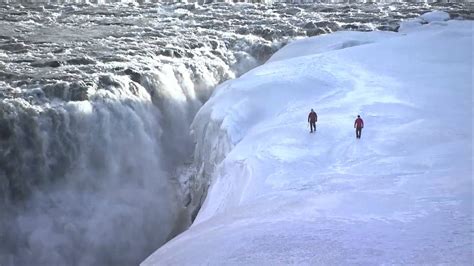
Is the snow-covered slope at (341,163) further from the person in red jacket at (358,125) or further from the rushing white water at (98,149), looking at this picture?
the rushing white water at (98,149)

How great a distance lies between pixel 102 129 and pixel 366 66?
8.07 meters

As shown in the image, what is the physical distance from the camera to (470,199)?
7.13 metres

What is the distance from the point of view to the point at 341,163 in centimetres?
990

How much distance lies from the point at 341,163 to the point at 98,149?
801 cm

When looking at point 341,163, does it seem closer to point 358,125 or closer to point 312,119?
point 358,125

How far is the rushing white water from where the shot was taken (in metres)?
13.6

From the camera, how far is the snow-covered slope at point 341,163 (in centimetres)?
621

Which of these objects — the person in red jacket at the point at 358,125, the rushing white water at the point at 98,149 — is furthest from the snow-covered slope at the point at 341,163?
the rushing white water at the point at 98,149

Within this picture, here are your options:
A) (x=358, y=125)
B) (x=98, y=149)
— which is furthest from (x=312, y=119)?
(x=98, y=149)

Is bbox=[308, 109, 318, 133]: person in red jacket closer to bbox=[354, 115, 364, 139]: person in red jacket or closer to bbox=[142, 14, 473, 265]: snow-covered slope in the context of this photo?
bbox=[142, 14, 473, 265]: snow-covered slope

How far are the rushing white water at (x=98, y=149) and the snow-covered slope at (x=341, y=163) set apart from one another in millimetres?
2359

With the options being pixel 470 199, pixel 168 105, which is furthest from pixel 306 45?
pixel 470 199

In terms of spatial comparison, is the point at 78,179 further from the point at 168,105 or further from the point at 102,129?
the point at 168,105

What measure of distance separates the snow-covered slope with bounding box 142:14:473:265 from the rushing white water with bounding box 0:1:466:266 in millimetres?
2359
